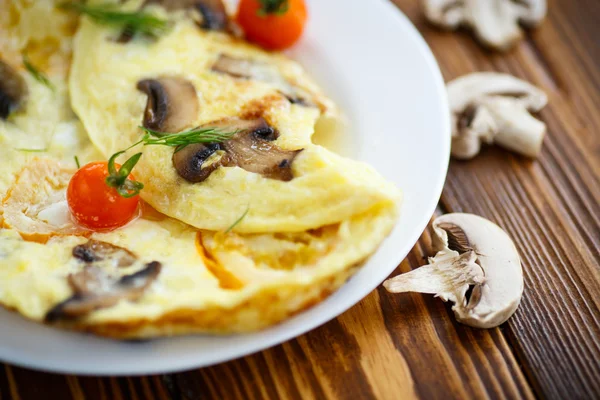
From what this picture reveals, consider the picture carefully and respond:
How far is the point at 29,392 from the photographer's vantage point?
3.02m

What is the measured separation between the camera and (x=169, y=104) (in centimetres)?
353

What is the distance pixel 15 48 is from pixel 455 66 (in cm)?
328

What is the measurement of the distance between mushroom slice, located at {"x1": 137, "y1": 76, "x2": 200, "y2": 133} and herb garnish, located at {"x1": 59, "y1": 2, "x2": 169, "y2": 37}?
480 mm

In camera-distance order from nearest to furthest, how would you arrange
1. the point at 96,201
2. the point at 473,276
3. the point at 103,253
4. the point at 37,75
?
the point at 103,253 → the point at 96,201 → the point at 473,276 → the point at 37,75

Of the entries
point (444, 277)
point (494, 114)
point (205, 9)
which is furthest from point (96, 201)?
point (494, 114)

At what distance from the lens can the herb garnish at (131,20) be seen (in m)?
3.97

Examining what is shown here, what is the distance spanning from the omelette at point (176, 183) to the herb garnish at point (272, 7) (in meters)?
0.25

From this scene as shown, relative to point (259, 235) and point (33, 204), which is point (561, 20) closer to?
point (259, 235)

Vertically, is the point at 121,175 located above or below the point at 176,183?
above

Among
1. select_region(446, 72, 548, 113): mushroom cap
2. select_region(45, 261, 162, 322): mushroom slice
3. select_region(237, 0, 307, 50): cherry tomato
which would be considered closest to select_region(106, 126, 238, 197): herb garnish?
select_region(45, 261, 162, 322): mushroom slice

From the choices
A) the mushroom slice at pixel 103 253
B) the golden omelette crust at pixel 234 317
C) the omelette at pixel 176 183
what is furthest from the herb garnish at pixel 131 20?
the golden omelette crust at pixel 234 317

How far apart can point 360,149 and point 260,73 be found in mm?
770

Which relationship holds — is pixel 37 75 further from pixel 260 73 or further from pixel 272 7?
pixel 272 7

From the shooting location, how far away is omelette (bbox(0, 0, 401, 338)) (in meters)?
2.71
